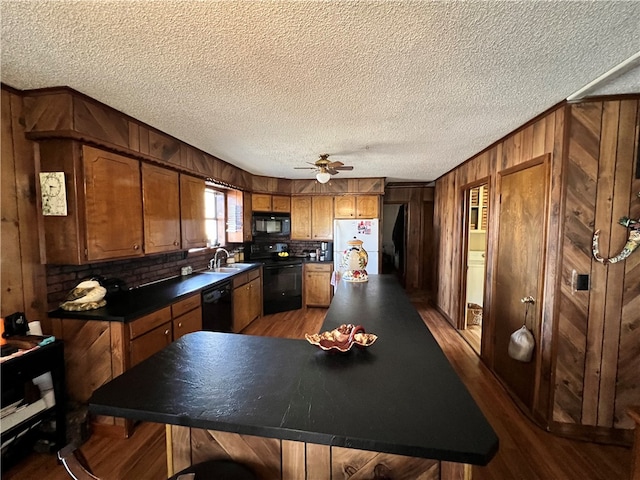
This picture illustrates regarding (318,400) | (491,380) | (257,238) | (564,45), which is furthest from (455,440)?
(257,238)

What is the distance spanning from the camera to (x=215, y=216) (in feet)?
13.7

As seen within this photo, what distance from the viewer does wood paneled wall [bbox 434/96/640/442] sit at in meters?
1.79

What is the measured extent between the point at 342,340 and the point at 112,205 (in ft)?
6.79

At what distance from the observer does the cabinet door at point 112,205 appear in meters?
1.95

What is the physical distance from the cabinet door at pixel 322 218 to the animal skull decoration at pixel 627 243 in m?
3.57

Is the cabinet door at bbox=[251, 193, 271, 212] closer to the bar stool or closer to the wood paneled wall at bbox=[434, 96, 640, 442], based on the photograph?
the wood paneled wall at bbox=[434, 96, 640, 442]

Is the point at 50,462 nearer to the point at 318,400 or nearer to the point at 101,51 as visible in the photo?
the point at 318,400

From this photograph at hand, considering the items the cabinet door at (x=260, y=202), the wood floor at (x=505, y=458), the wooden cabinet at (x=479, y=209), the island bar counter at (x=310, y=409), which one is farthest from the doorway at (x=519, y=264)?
the cabinet door at (x=260, y=202)

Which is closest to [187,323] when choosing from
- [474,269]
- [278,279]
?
[278,279]

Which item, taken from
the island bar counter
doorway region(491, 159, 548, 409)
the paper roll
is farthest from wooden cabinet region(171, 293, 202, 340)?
doorway region(491, 159, 548, 409)

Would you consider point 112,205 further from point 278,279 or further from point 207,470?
point 278,279

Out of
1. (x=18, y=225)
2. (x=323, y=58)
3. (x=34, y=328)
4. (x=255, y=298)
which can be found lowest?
(x=255, y=298)

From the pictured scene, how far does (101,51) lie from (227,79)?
594 mm

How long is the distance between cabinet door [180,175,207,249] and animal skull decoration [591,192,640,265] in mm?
3588
